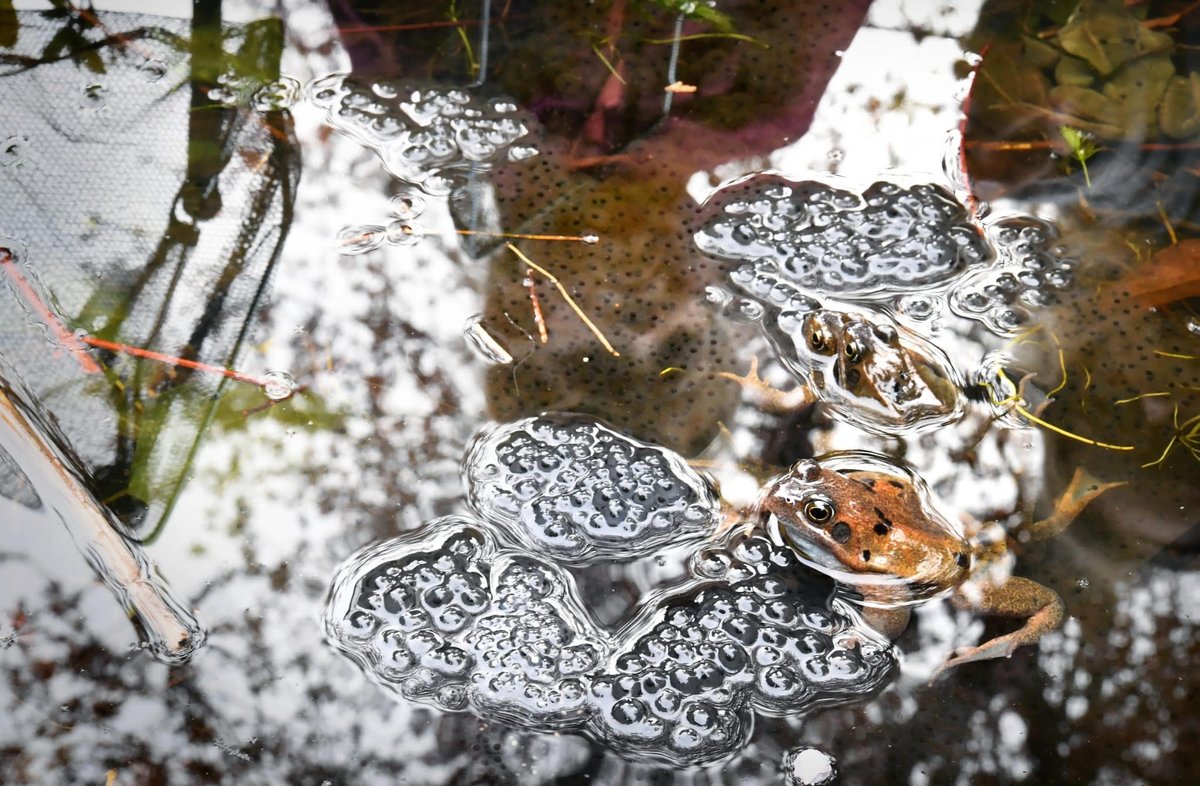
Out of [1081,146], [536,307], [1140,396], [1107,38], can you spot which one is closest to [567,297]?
[536,307]

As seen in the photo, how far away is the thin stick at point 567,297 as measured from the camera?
3.12 meters

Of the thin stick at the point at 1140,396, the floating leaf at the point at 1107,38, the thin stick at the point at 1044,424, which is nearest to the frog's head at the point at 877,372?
the thin stick at the point at 1044,424

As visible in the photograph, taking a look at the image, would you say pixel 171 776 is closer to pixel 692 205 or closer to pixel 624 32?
pixel 692 205

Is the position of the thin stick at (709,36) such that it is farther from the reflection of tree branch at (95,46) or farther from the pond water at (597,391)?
the reflection of tree branch at (95,46)

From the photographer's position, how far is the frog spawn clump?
257cm

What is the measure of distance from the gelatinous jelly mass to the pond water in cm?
1

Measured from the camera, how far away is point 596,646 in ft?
8.71

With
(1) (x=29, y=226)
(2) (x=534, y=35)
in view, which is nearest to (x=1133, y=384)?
(2) (x=534, y=35)

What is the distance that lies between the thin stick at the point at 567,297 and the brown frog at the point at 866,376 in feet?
1.34

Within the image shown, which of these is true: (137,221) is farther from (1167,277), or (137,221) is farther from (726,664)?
(1167,277)

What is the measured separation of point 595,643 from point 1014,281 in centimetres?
189

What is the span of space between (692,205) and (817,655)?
1602 millimetres

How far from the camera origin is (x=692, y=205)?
3359 millimetres

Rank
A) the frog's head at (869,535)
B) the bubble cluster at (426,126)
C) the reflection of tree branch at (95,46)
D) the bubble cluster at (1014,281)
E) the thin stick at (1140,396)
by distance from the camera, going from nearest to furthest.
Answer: the frog's head at (869,535) < the thin stick at (1140,396) < the bubble cluster at (1014,281) < the bubble cluster at (426,126) < the reflection of tree branch at (95,46)
